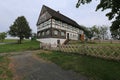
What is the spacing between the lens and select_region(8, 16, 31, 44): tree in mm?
45750

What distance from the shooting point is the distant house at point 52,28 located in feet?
130

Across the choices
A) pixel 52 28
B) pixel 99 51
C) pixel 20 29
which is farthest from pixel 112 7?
pixel 20 29

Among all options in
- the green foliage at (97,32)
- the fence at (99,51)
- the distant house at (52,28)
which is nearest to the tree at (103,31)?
the green foliage at (97,32)

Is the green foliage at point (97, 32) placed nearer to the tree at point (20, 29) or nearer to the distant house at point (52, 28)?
the distant house at point (52, 28)

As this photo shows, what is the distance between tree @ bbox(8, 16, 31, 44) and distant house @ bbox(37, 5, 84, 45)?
174 inches

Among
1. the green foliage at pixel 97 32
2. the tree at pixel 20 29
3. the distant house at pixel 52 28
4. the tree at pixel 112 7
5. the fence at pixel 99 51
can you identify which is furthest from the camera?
the green foliage at pixel 97 32

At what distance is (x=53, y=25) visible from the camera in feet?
132

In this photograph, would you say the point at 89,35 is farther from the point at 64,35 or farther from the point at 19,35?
the point at 19,35

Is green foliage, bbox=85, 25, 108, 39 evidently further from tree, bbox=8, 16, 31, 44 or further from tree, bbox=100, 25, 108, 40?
tree, bbox=8, 16, 31, 44

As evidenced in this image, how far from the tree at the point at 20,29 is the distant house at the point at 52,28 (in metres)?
4.41

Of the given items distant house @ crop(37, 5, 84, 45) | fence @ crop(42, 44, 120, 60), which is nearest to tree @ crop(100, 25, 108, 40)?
distant house @ crop(37, 5, 84, 45)

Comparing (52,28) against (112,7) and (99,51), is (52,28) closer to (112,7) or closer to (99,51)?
(99,51)

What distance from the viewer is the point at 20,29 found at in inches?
1809

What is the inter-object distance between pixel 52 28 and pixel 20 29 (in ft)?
42.1
